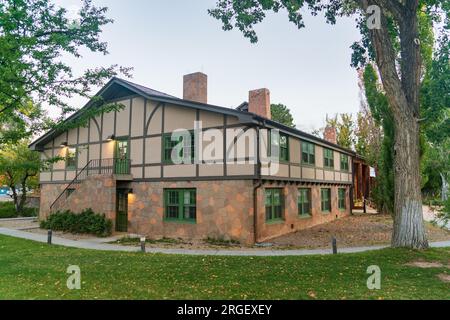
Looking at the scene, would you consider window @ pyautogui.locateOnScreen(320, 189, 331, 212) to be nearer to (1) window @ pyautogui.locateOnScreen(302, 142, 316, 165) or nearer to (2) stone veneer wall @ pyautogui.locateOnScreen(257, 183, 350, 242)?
(2) stone veneer wall @ pyautogui.locateOnScreen(257, 183, 350, 242)

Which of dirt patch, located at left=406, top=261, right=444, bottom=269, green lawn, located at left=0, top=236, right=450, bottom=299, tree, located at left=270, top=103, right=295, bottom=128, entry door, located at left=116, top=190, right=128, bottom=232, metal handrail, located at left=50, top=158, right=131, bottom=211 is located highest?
tree, located at left=270, top=103, right=295, bottom=128

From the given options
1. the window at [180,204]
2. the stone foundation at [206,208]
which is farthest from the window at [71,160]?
the window at [180,204]

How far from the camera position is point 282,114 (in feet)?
176

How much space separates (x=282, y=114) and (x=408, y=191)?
4487 centimetres

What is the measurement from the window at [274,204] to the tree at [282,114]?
37.9 m

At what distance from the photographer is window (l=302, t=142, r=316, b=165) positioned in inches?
749

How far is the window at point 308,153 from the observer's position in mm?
19031

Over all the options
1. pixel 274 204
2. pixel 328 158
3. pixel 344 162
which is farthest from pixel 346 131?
pixel 274 204

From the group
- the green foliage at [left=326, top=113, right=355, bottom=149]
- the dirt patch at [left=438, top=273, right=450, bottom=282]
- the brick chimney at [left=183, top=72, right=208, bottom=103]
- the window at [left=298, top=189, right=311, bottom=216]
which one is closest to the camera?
the dirt patch at [left=438, top=273, right=450, bottom=282]

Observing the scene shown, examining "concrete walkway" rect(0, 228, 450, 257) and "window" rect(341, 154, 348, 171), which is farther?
"window" rect(341, 154, 348, 171)

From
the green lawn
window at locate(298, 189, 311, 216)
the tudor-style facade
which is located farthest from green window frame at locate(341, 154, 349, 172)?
the green lawn

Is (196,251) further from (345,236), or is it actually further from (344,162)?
(344,162)

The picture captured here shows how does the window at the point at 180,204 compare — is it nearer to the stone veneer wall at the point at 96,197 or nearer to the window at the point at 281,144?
the stone veneer wall at the point at 96,197

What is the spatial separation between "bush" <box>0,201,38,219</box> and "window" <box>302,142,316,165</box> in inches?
963
